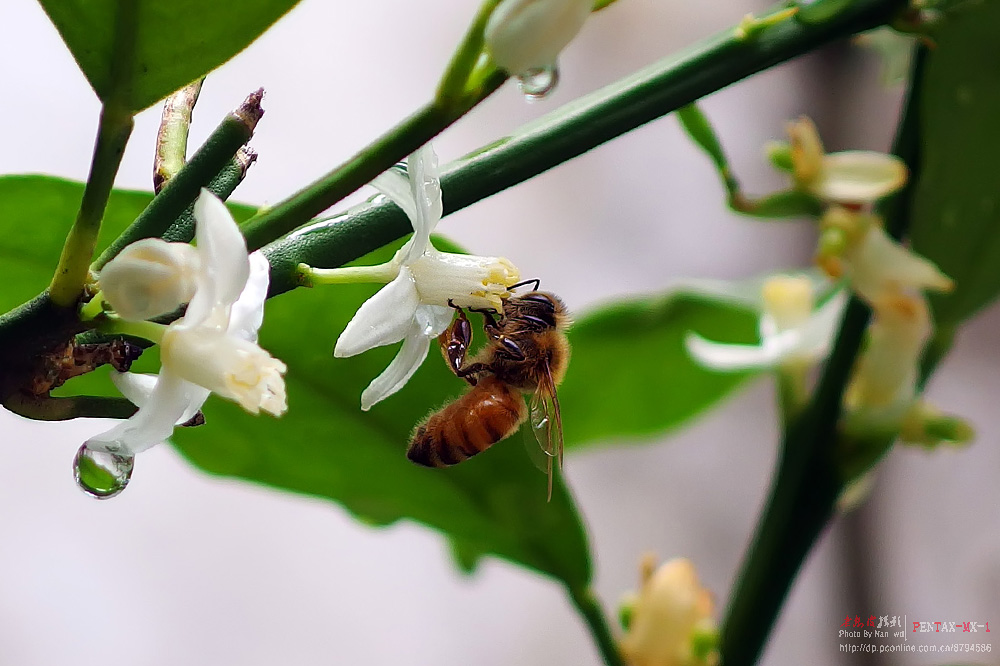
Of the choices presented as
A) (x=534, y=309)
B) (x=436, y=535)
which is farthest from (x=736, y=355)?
(x=436, y=535)

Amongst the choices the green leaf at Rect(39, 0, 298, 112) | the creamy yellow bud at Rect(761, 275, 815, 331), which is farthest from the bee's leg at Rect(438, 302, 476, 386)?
the creamy yellow bud at Rect(761, 275, 815, 331)

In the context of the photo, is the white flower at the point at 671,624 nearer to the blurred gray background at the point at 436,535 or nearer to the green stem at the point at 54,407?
the blurred gray background at the point at 436,535

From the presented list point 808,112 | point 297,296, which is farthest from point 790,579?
point 808,112

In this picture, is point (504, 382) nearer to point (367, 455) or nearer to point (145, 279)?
point (367, 455)

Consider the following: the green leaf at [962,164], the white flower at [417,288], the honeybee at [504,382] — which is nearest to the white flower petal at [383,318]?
the white flower at [417,288]

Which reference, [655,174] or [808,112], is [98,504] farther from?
[808,112]
